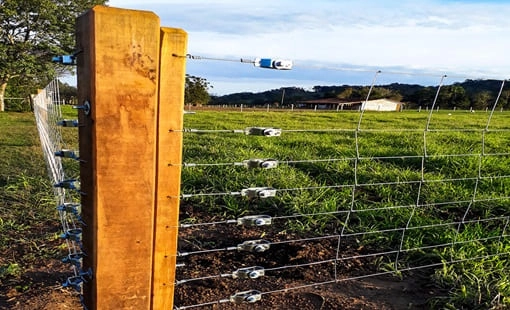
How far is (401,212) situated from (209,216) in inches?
66.9

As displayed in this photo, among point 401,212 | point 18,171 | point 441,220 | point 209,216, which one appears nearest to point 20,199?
point 18,171

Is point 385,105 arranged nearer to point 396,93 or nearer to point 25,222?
point 396,93

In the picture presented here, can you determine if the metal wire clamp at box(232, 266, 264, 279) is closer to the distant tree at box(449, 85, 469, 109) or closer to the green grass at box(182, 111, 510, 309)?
the green grass at box(182, 111, 510, 309)

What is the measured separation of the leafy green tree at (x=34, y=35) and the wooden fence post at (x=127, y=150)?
23495 mm

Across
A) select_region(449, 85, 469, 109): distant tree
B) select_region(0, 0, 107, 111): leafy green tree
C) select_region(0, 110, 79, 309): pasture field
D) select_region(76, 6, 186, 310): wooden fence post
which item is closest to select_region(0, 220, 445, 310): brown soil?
select_region(0, 110, 79, 309): pasture field

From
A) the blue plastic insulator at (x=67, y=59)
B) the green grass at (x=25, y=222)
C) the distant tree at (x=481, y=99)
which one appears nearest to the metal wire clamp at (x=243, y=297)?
the blue plastic insulator at (x=67, y=59)

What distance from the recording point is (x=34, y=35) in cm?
2416

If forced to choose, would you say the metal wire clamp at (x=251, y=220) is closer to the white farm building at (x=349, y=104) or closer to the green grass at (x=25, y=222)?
the white farm building at (x=349, y=104)

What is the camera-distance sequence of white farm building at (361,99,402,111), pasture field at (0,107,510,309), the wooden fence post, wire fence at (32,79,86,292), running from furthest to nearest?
1. white farm building at (361,99,402,111)
2. pasture field at (0,107,510,309)
3. wire fence at (32,79,86,292)
4. the wooden fence post

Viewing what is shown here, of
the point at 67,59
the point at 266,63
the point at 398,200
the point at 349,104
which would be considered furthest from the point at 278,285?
the point at 398,200

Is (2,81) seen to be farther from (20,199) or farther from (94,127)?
(94,127)

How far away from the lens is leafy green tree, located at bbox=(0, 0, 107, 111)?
22.9m

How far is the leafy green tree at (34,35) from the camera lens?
2288 centimetres

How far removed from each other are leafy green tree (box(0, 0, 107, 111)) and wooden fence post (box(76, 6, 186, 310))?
23495mm
